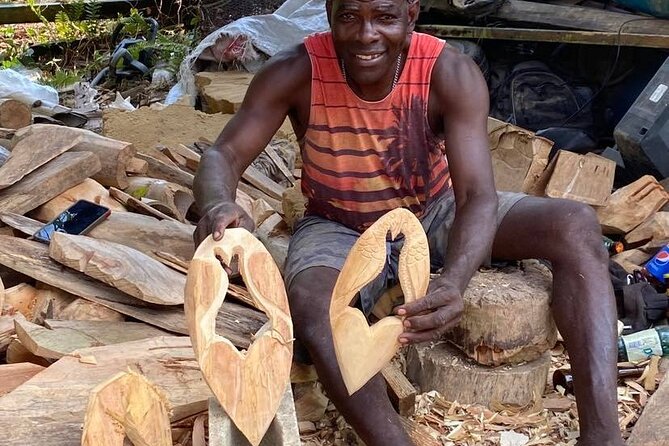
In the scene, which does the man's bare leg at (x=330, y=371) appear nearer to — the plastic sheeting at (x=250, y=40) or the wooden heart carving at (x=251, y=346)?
the wooden heart carving at (x=251, y=346)

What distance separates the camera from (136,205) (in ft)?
11.8

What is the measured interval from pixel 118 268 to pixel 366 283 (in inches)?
40.8

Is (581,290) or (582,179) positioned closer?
(581,290)

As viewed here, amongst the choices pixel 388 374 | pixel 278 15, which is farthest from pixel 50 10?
pixel 388 374

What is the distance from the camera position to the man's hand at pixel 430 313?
2146mm

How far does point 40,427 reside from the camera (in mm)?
2209

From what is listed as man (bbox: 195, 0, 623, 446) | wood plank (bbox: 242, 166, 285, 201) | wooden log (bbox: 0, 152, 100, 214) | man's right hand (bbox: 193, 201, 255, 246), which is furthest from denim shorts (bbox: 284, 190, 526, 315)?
wood plank (bbox: 242, 166, 285, 201)

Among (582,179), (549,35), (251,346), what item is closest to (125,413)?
(251,346)

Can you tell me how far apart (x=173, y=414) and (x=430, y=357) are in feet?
2.97

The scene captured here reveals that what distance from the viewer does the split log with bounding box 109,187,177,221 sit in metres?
3.58

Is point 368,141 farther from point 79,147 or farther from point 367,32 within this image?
point 79,147

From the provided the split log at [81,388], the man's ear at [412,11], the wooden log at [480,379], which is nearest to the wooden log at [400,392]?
the wooden log at [480,379]

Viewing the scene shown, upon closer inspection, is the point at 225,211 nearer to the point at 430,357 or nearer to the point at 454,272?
the point at 454,272

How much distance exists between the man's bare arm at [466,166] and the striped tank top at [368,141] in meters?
0.09
